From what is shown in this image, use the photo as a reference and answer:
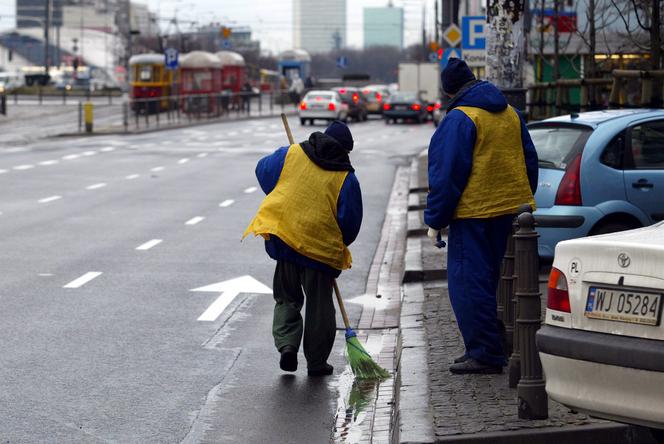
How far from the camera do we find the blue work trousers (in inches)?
291

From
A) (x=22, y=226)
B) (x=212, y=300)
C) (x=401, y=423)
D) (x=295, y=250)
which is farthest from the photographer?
(x=22, y=226)

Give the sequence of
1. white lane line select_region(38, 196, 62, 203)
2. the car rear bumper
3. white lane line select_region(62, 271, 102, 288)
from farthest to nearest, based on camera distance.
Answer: white lane line select_region(38, 196, 62, 203)
white lane line select_region(62, 271, 102, 288)
the car rear bumper

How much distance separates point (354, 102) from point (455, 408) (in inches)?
2053

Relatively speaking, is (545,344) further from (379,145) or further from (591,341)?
(379,145)

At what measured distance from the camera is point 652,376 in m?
5.31

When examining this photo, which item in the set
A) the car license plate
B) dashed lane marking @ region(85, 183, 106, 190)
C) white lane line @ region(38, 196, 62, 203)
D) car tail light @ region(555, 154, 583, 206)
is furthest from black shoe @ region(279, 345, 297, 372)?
dashed lane marking @ region(85, 183, 106, 190)

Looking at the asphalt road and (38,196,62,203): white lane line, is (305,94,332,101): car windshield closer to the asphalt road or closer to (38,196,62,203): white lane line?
the asphalt road

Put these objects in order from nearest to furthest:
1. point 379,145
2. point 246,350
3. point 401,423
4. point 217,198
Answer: point 401,423 → point 246,350 → point 217,198 → point 379,145

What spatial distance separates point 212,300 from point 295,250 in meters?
3.26

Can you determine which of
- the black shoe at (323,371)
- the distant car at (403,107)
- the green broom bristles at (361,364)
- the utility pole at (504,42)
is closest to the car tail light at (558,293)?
the green broom bristles at (361,364)

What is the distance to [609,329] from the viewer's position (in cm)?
556

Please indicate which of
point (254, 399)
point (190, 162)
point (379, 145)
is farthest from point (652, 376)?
point (379, 145)

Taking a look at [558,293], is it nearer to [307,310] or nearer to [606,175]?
[307,310]

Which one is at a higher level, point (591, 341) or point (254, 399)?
point (591, 341)
